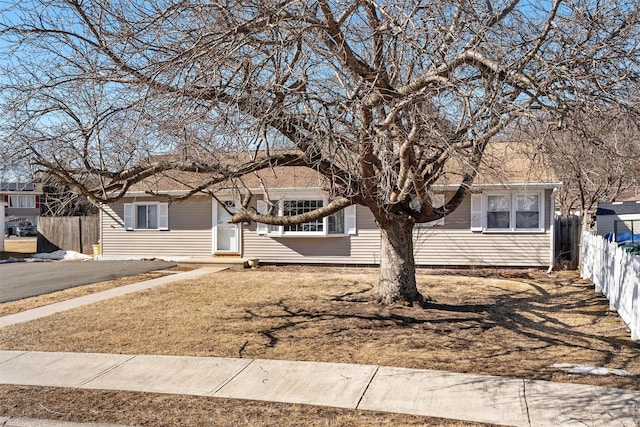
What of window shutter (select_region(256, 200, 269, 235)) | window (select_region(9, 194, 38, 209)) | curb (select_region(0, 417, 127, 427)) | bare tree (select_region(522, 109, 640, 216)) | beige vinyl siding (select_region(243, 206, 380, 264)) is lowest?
curb (select_region(0, 417, 127, 427))

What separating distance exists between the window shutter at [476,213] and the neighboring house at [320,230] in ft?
0.10

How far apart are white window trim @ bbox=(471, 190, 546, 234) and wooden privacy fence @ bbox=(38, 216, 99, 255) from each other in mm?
16194

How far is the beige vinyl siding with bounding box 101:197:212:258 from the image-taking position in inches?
822

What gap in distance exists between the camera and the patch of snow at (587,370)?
6.71 metres

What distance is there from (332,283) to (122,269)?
7.41 m

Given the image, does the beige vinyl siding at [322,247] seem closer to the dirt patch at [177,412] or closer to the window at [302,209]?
the window at [302,209]

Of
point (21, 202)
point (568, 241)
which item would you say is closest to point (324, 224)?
point (568, 241)

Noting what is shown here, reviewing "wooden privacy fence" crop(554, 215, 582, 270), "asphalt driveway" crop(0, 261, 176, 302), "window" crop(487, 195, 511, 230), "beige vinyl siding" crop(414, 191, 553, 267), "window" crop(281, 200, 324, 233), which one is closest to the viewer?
"asphalt driveway" crop(0, 261, 176, 302)

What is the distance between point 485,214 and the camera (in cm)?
1802

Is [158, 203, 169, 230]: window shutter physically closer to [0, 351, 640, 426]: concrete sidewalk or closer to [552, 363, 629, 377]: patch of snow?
[0, 351, 640, 426]: concrete sidewalk

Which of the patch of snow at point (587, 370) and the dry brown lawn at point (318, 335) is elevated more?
the patch of snow at point (587, 370)

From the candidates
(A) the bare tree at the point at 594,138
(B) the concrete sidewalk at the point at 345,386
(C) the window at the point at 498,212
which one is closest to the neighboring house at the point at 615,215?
(C) the window at the point at 498,212

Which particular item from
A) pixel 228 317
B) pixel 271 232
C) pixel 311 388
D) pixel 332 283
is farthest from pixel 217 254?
pixel 311 388

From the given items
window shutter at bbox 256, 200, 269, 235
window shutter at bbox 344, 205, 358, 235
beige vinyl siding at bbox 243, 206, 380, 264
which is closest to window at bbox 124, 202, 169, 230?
beige vinyl siding at bbox 243, 206, 380, 264
